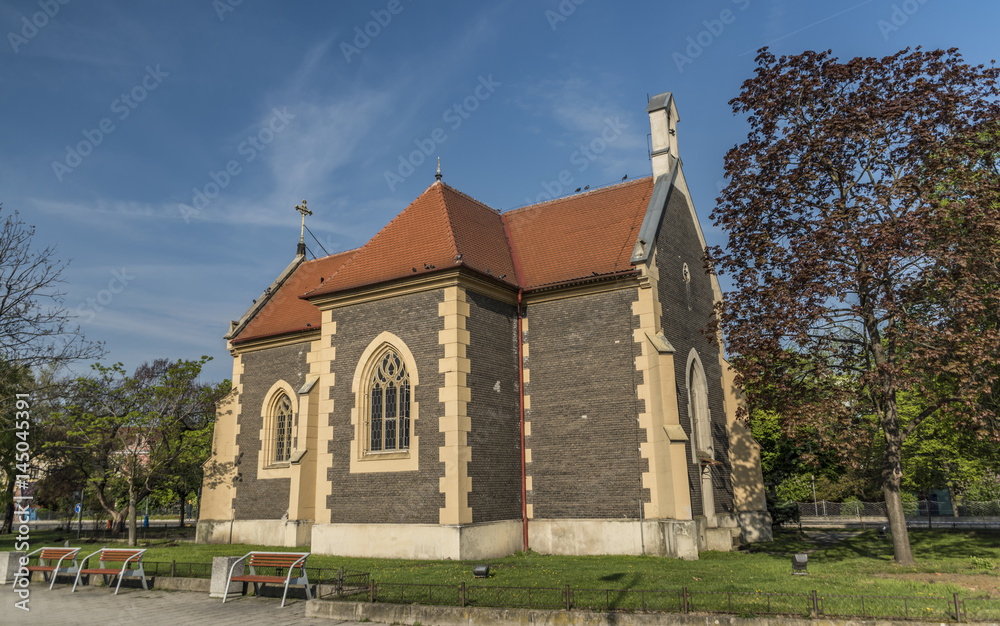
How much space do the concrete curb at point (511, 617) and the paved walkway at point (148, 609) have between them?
252 mm

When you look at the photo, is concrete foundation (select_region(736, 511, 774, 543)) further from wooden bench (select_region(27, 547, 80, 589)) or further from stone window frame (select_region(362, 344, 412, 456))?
wooden bench (select_region(27, 547, 80, 589))

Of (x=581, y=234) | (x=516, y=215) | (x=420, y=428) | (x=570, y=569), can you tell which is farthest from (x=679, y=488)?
(x=516, y=215)

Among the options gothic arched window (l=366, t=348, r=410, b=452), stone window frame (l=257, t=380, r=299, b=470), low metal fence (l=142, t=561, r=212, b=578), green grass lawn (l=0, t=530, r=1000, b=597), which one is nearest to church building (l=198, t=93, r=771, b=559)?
gothic arched window (l=366, t=348, r=410, b=452)

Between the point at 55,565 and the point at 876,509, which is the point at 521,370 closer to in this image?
the point at 55,565

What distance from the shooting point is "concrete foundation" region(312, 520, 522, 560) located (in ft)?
53.8

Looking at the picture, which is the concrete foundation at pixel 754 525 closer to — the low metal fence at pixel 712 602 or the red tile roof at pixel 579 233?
the red tile roof at pixel 579 233

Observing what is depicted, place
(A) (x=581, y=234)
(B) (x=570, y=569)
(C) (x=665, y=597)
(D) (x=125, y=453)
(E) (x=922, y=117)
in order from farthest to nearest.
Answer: (D) (x=125, y=453)
(A) (x=581, y=234)
(E) (x=922, y=117)
(B) (x=570, y=569)
(C) (x=665, y=597)

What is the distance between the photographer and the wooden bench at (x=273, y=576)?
12055 millimetres

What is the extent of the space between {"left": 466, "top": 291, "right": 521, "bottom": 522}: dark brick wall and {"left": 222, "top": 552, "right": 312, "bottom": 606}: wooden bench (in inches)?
208

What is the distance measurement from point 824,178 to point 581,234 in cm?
734

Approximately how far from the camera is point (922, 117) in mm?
15500

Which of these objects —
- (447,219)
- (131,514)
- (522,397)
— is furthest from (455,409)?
(131,514)

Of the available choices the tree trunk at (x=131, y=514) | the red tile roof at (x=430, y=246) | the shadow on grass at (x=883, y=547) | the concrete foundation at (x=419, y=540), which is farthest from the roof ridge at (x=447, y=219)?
the tree trunk at (x=131, y=514)

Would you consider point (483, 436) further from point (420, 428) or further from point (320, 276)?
point (320, 276)
